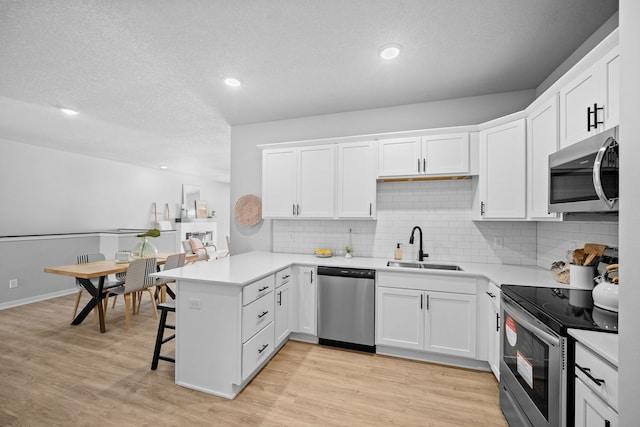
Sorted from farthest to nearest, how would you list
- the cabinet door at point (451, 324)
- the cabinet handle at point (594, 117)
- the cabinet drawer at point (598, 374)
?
the cabinet door at point (451, 324), the cabinet handle at point (594, 117), the cabinet drawer at point (598, 374)

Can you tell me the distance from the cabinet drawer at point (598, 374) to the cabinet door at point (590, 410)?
0.08 ft

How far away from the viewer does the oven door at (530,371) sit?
130cm

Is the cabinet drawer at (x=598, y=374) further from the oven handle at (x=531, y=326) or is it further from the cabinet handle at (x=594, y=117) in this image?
the cabinet handle at (x=594, y=117)

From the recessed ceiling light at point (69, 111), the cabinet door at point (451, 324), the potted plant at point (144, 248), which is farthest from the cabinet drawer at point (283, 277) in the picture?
the recessed ceiling light at point (69, 111)

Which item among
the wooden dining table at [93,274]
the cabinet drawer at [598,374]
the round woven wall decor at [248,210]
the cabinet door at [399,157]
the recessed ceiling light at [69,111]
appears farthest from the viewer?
the round woven wall decor at [248,210]

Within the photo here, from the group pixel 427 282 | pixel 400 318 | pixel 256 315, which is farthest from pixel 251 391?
pixel 427 282

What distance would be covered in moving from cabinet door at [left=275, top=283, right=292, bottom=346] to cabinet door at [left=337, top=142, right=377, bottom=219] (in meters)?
1.07

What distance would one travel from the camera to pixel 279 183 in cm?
356

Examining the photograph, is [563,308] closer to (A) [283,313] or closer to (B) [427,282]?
(B) [427,282]

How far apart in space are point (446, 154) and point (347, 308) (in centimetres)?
192

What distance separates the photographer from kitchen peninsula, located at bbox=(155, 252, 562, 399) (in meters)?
2.17

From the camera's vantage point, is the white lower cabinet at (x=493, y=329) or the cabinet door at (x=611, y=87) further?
the white lower cabinet at (x=493, y=329)

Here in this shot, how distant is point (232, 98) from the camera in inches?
125

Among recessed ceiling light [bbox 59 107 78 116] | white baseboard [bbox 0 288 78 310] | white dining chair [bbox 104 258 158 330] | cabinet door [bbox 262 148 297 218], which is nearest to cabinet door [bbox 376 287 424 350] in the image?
cabinet door [bbox 262 148 297 218]
